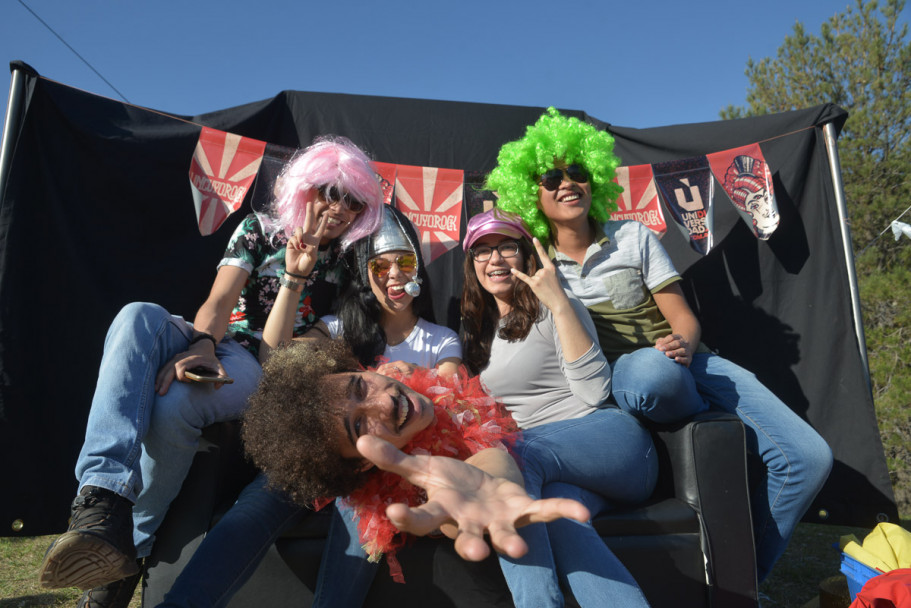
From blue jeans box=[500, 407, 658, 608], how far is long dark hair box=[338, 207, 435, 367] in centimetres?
77

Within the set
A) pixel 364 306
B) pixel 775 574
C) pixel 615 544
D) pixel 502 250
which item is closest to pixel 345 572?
pixel 615 544

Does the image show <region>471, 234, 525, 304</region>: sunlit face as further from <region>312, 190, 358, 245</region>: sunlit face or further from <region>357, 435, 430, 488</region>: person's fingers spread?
<region>357, 435, 430, 488</region>: person's fingers spread

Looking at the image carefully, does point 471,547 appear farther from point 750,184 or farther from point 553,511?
point 750,184

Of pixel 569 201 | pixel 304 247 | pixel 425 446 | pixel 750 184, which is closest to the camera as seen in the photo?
pixel 425 446

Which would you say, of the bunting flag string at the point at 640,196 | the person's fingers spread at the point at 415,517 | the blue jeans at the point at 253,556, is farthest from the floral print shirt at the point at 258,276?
the bunting flag string at the point at 640,196

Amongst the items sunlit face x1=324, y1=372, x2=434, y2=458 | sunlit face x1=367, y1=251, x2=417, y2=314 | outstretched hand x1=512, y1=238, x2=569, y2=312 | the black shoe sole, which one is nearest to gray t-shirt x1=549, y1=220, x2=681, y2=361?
outstretched hand x1=512, y1=238, x2=569, y2=312

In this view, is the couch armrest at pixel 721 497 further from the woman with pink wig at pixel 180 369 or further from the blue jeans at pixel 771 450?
the woman with pink wig at pixel 180 369

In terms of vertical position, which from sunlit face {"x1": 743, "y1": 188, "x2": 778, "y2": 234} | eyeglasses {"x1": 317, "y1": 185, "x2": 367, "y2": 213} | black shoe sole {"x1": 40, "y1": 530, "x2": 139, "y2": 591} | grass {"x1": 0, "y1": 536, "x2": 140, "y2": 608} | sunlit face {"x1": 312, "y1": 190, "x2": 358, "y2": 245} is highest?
sunlit face {"x1": 743, "y1": 188, "x2": 778, "y2": 234}

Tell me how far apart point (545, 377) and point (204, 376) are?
3.78ft

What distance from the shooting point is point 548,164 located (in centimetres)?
273

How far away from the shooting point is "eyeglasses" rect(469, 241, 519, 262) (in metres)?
2.33

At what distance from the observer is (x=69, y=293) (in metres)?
2.66

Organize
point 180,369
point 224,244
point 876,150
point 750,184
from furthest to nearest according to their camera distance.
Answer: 1. point 876,150
2. point 750,184
3. point 224,244
4. point 180,369

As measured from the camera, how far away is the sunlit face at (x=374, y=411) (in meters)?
1.40
